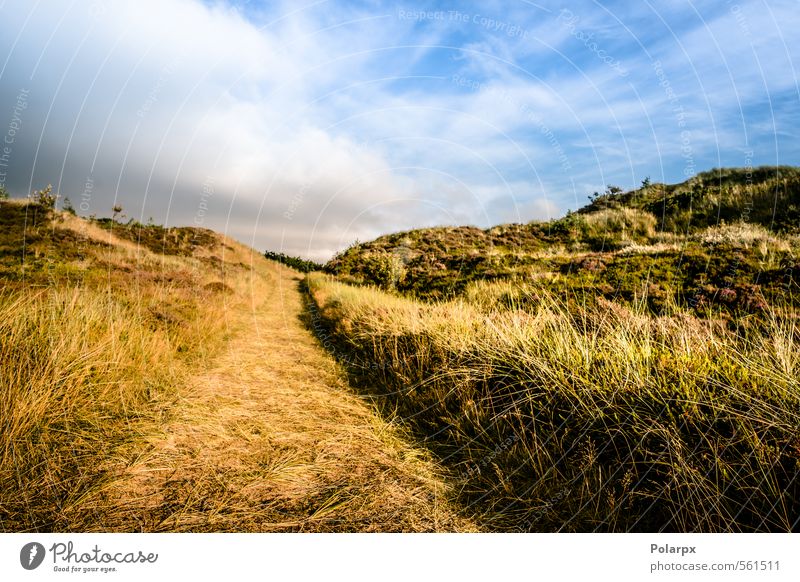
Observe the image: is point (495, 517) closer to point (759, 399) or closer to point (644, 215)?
point (759, 399)

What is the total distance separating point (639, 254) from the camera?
352 inches

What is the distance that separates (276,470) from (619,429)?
8.44 feet

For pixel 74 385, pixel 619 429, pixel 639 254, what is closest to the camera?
pixel 619 429

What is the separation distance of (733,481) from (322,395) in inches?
151

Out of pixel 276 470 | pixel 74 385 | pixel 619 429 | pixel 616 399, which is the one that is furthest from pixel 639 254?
pixel 74 385

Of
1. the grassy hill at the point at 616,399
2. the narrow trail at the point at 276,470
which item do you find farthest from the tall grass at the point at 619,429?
the narrow trail at the point at 276,470

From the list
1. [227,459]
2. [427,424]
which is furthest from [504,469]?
[227,459]

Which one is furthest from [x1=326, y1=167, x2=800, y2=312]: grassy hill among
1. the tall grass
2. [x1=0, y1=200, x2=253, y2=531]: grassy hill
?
[x1=0, y1=200, x2=253, y2=531]: grassy hill

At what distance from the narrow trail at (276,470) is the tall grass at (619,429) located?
46cm

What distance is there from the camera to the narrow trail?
2236 millimetres

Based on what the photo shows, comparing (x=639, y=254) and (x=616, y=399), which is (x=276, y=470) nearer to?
(x=616, y=399)

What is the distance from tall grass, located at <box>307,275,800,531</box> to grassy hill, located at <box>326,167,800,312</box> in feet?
8.42

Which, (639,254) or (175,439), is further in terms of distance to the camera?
(639,254)

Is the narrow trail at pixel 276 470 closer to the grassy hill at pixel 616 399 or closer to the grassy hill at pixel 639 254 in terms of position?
the grassy hill at pixel 616 399
